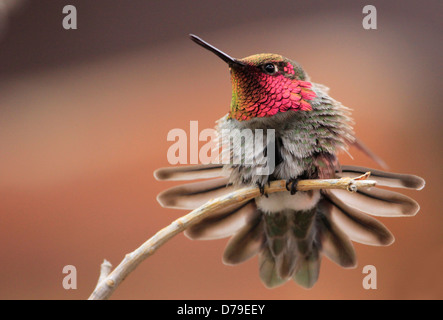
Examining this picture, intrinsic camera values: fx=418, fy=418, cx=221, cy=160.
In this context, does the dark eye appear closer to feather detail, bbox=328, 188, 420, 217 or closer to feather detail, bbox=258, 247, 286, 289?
feather detail, bbox=328, 188, 420, 217

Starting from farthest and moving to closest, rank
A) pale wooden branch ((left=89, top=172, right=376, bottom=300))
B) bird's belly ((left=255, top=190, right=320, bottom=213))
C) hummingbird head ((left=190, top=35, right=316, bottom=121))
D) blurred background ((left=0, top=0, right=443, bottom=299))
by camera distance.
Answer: blurred background ((left=0, top=0, right=443, bottom=299)) → bird's belly ((left=255, top=190, right=320, bottom=213)) → hummingbird head ((left=190, top=35, right=316, bottom=121)) → pale wooden branch ((left=89, top=172, right=376, bottom=300))

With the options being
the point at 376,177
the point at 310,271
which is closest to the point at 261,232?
the point at 310,271

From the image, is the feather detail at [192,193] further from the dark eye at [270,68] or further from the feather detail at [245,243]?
the dark eye at [270,68]

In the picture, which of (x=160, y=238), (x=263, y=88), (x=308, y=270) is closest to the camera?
(x=160, y=238)

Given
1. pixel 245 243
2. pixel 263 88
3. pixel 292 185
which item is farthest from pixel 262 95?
pixel 245 243

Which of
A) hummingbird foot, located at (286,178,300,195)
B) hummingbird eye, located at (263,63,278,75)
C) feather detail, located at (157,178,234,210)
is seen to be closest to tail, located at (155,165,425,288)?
feather detail, located at (157,178,234,210)

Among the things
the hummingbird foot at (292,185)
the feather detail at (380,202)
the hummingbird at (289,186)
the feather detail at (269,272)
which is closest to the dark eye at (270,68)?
the hummingbird at (289,186)

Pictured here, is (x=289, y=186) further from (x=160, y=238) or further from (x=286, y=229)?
(x=160, y=238)
